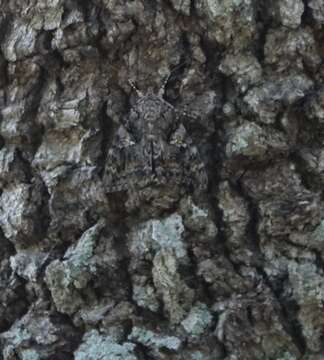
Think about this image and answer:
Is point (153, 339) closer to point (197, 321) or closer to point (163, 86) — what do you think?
point (197, 321)

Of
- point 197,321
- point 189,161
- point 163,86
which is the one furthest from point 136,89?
point 197,321

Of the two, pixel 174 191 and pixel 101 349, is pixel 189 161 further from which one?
pixel 101 349

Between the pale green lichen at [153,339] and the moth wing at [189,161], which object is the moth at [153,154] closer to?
the moth wing at [189,161]

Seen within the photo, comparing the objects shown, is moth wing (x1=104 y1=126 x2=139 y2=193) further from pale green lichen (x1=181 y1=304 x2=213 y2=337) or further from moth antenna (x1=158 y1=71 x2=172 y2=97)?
pale green lichen (x1=181 y1=304 x2=213 y2=337)

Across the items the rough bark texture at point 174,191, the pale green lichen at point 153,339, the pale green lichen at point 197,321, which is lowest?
the pale green lichen at point 153,339

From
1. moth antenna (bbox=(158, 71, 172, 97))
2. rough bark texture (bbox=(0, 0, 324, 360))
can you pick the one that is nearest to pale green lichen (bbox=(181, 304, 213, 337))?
rough bark texture (bbox=(0, 0, 324, 360))

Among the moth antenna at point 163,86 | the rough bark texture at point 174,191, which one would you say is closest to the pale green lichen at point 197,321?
the rough bark texture at point 174,191

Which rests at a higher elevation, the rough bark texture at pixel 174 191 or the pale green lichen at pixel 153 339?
the rough bark texture at pixel 174 191

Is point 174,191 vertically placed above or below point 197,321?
above

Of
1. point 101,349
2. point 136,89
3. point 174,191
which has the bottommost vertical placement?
point 101,349
